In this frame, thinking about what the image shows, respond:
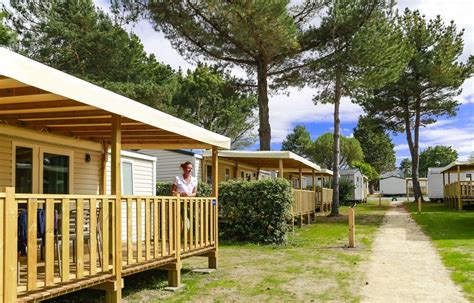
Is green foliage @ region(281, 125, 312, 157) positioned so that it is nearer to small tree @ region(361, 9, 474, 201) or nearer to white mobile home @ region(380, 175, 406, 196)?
white mobile home @ region(380, 175, 406, 196)

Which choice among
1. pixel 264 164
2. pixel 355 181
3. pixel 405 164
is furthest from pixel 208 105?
pixel 405 164

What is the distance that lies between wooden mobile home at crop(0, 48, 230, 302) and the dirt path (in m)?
2.83

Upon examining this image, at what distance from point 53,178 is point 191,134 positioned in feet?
9.22

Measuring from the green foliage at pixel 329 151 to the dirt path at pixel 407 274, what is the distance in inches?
1795

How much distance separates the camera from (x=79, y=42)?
23.4 m

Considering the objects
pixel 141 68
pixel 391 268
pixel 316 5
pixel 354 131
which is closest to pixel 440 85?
pixel 316 5

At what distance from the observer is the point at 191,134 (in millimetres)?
7637

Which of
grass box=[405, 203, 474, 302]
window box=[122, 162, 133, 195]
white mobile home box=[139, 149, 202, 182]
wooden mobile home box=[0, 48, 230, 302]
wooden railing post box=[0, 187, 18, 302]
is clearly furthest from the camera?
white mobile home box=[139, 149, 202, 182]

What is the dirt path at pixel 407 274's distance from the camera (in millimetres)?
7096

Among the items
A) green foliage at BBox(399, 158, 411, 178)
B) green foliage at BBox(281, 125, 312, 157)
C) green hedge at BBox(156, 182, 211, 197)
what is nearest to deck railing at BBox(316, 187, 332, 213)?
green hedge at BBox(156, 182, 211, 197)

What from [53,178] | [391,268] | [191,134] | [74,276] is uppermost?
[191,134]

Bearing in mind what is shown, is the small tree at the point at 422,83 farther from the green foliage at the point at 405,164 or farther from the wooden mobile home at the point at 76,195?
the green foliage at the point at 405,164

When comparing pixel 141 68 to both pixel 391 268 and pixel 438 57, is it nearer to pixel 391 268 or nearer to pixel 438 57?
pixel 438 57

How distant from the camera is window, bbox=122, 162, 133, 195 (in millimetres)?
11727
